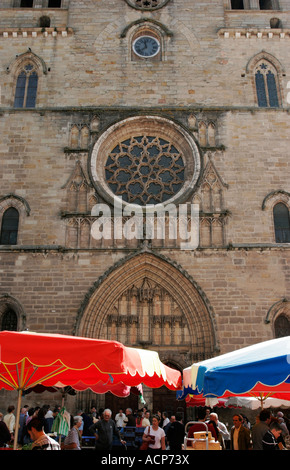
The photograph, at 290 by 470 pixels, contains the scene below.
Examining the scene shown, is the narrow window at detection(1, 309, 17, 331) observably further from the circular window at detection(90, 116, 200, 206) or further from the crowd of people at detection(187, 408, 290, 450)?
the crowd of people at detection(187, 408, 290, 450)

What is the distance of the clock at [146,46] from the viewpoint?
17.5 meters

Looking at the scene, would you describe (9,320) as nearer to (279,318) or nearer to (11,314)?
(11,314)

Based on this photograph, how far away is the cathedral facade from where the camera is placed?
13.9 metres

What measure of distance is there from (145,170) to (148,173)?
0.19 meters

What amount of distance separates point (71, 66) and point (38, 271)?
803 cm

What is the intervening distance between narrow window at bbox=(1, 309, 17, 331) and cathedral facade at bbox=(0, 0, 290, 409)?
44mm

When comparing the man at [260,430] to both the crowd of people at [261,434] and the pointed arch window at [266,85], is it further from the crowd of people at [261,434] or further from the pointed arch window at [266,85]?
the pointed arch window at [266,85]

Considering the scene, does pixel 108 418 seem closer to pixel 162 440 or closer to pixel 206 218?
pixel 162 440

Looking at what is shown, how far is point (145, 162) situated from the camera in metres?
16.0

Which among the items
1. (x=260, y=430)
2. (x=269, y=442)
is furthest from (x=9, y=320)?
(x=269, y=442)

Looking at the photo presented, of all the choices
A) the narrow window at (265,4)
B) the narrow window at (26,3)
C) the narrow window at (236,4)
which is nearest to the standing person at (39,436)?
the narrow window at (26,3)

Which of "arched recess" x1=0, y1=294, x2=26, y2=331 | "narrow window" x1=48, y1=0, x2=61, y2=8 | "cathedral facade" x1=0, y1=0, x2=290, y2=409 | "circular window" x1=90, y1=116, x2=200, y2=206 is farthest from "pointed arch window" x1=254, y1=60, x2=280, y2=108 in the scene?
"arched recess" x1=0, y1=294, x2=26, y2=331

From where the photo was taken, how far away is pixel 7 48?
57.0 feet

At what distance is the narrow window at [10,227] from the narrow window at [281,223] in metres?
8.44
